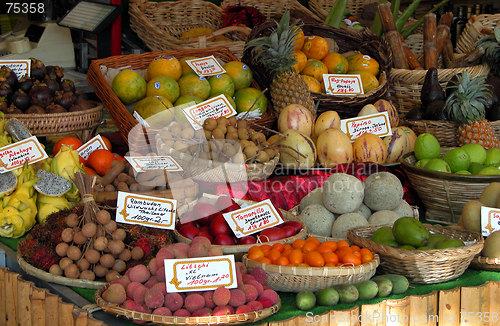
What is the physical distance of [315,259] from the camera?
142 centimetres

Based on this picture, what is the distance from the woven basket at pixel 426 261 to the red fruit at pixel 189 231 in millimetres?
575

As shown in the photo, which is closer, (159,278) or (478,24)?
(159,278)

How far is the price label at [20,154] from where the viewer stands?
6.38 feet

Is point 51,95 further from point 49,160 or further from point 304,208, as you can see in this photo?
point 304,208

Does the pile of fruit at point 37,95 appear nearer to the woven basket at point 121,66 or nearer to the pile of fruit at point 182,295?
the woven basket at point 121,66

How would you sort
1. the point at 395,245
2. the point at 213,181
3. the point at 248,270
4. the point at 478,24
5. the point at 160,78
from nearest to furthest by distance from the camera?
the point at 248,270
the point at 395,245
the point at 213,181
the point at 160,78
the point at 478,24

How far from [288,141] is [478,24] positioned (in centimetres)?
212

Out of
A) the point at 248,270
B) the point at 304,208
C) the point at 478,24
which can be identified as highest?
the point at 478,24

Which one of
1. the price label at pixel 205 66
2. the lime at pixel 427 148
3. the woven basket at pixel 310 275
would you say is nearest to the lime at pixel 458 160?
the lime at pixel 427 148

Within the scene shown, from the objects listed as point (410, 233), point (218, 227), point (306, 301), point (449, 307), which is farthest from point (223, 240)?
point (449, 307)

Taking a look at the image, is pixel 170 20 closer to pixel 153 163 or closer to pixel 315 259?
pixel 153 163

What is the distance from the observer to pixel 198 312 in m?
1.23

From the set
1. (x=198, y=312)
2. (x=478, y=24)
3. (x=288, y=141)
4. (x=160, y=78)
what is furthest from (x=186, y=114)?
(x=478, y=24)

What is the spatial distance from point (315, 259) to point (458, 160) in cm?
109
